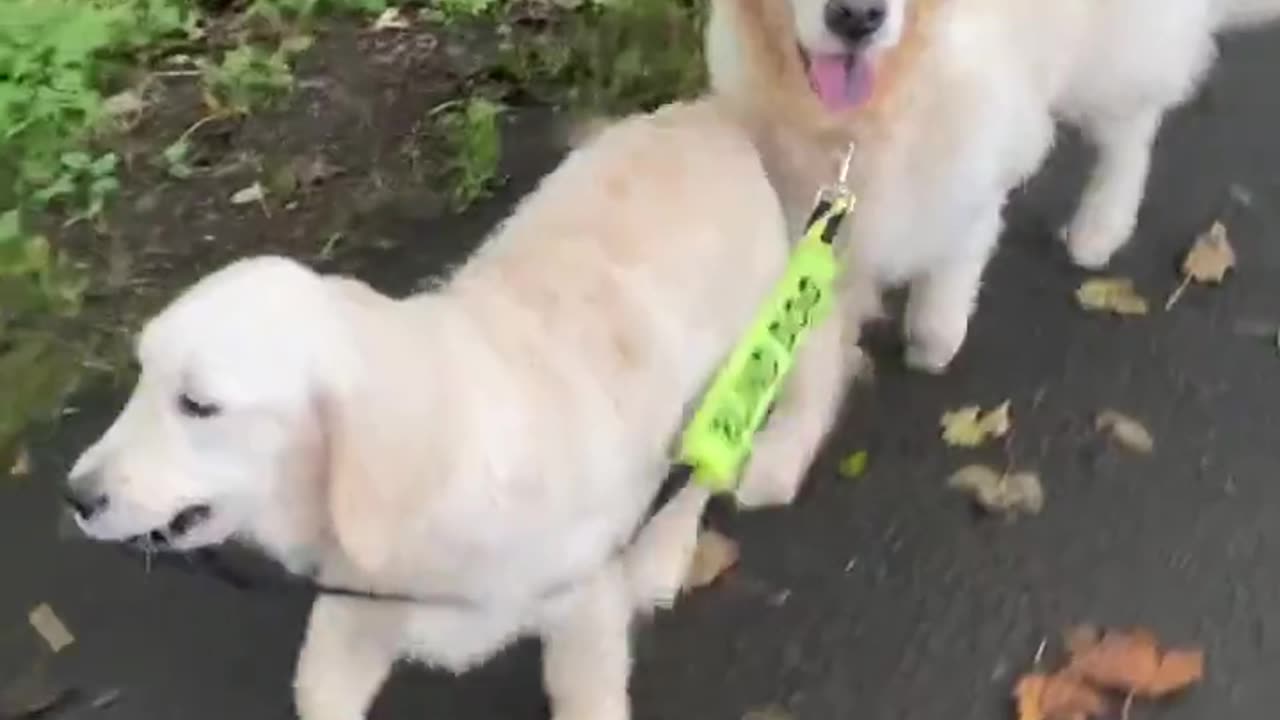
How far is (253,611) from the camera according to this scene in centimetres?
227

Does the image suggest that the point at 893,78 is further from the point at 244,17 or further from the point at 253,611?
the point at 244,17

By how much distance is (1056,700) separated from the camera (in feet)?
7.07

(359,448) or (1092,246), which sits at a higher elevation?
(359,448)

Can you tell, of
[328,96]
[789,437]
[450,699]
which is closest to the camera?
[450,699]

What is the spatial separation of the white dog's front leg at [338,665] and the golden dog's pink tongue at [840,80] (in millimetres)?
860

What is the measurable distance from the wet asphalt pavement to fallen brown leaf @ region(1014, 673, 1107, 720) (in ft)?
0.10

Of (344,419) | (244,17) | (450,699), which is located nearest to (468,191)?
(244,17)

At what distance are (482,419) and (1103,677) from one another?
0.96m

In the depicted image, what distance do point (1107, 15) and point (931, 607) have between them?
880mm

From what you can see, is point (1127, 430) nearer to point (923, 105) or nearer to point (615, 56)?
point (923, 105)

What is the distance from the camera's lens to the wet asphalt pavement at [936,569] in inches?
85.6

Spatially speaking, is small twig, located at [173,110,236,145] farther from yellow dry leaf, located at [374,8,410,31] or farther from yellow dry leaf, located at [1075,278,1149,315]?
yellow dry leaf, located at [1075,278,1149,315]

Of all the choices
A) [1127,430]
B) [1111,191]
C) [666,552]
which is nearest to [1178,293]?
[1111,191]

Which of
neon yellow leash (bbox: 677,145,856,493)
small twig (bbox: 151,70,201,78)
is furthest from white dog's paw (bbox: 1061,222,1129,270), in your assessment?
small twig (bbox: 151,70,201,78)
